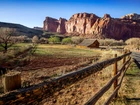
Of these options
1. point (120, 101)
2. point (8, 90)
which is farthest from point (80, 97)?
A: point (8, 90)

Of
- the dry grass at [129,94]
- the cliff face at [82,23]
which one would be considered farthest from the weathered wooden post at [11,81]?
the cliff face at [82,23]

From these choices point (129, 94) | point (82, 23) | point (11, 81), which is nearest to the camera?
point (11, 81)

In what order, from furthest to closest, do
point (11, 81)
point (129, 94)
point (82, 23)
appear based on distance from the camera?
point (82, 23) → point (129, 94) → point (11, 81)

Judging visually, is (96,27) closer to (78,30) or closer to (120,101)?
(78,30)

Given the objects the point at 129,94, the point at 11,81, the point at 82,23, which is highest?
the point at 82,23

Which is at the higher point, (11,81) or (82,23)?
(82,23)

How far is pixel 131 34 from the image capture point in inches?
5064

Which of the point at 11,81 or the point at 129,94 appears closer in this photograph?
the point at 11,81

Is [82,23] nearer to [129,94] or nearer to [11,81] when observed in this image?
[129,94]

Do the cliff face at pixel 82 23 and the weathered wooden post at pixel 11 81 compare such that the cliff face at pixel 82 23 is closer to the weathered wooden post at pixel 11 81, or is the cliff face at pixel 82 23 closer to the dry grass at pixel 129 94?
the dry grass at pixel 129 94

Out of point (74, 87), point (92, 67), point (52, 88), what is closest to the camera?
point (52, 88)

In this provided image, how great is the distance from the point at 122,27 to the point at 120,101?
132162 millimetres

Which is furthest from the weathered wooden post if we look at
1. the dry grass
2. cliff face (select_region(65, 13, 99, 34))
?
cliff face (select_region(65, 13, 99, 34))

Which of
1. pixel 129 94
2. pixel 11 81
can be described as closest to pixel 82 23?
pixel 129 94
